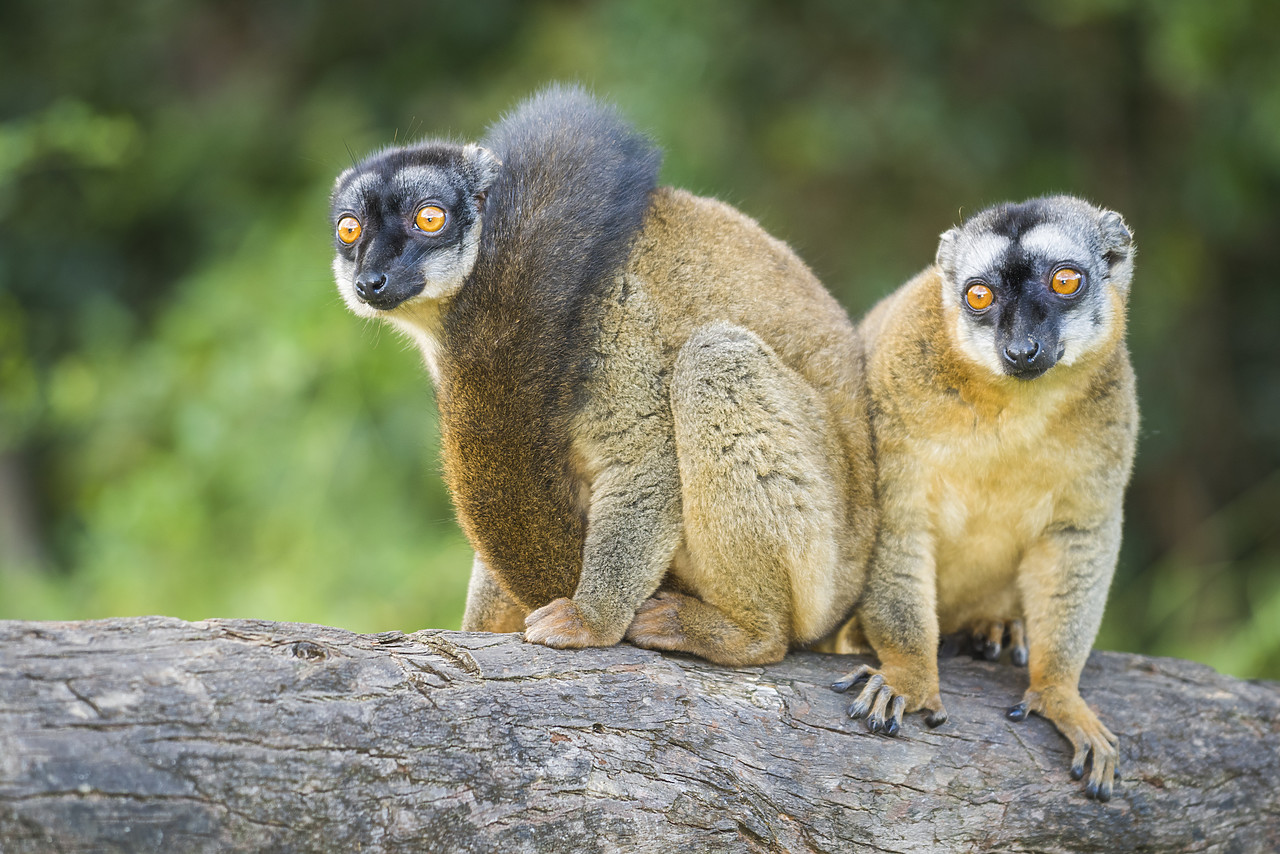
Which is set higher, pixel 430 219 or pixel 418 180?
pixel 418 180

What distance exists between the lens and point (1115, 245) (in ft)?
15.1

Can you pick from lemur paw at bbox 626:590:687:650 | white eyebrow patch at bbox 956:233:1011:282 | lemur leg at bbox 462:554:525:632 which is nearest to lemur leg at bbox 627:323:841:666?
lemur paw at bbox 626:590:687:650

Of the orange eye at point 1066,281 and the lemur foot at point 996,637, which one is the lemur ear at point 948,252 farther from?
the lemur foot at point 996,637

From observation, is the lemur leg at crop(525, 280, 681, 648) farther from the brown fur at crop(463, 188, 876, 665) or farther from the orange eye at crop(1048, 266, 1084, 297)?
the orange eye at crop(1048, 266, 1084, 297)

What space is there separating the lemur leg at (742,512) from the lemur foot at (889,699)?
0.29 metres

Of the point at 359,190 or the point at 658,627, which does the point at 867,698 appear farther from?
the point at 359,190

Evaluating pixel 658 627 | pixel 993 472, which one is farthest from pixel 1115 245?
pixel 658 627

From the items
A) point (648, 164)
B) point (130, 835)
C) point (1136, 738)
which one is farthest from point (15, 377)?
point (1136, 738)

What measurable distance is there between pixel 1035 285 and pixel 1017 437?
0.61 meters

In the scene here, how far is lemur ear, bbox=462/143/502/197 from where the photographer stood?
4.62 meters

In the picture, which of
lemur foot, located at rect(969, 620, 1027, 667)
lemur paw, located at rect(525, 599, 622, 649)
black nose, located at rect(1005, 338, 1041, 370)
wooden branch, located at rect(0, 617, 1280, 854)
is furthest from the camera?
lemur foot, located at rect(969, 620, 1027, 667)

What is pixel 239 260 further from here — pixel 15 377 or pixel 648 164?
pixel 648 164

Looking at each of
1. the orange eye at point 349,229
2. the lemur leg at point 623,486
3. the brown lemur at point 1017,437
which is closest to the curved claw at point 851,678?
the brown lemur at point 1017,437

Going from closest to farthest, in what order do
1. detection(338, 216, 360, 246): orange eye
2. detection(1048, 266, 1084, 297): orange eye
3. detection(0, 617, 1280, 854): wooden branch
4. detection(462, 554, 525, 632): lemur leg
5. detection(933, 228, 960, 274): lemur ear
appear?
detection(0, 617, 1280, 854): wooden branch → detection(1048, 266, 1084, 297): orange eye → detection(462, 554, 525, 632): lemur leg → detection(933, 228, 960, 274): lemur ear → detection(338, 216, 360, 246): orange eye
